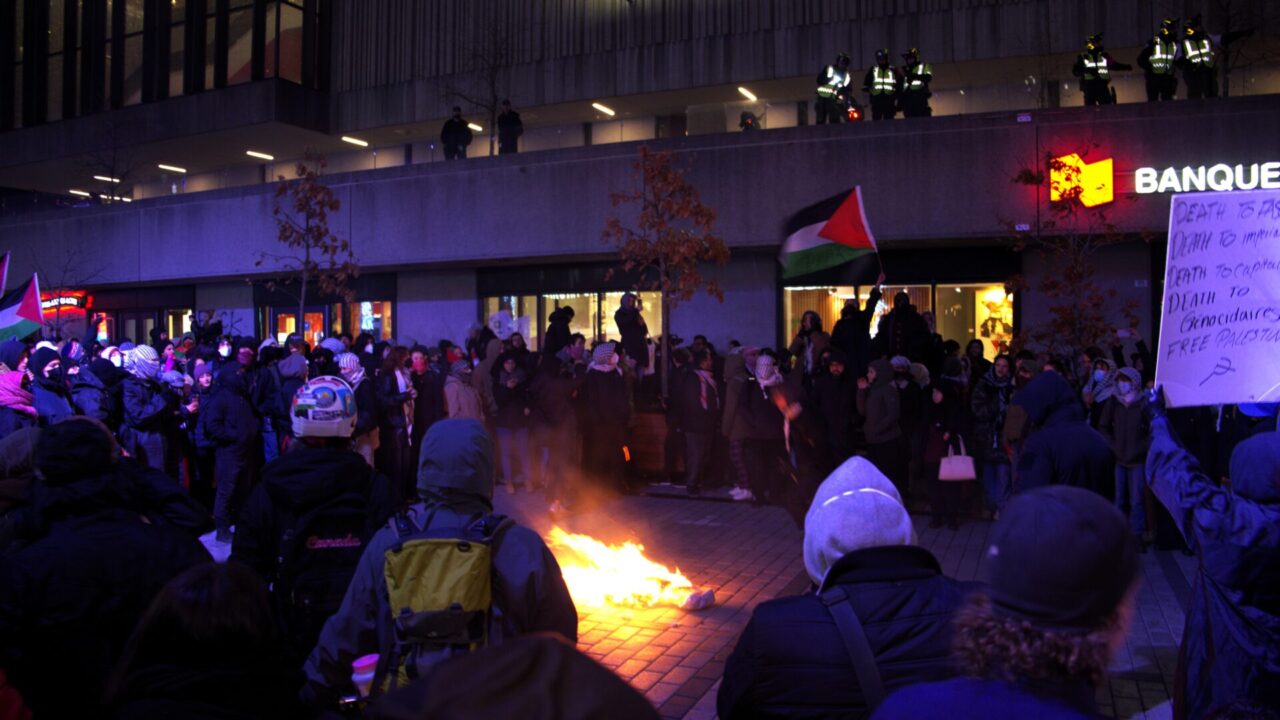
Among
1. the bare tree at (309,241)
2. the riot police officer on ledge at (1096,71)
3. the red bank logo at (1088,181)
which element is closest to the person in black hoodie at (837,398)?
the red bank logo at (1088,181)

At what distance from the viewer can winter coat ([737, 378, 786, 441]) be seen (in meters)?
Answer: 13.1

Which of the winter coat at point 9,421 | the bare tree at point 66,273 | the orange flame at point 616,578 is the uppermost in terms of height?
the bare tree at point 66,273

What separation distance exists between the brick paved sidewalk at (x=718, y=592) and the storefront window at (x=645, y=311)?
374 inches

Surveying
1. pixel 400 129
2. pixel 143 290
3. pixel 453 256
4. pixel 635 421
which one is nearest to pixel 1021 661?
pixel 635 421

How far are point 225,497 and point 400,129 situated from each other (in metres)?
20.4

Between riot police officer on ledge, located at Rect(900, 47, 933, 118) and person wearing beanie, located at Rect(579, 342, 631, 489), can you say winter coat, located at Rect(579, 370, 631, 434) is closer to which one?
person wearing beanie, located at Rect(579, 342, 631, 489)

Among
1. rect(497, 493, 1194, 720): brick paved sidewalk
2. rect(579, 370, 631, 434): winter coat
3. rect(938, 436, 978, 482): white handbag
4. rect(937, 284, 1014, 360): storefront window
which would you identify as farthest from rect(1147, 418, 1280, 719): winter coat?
rect(937, 284, 1014, 360): storefront window

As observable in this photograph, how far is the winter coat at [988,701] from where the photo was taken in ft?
6.17

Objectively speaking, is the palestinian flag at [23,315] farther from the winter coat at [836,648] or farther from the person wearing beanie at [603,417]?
the winter coat at [836,648]

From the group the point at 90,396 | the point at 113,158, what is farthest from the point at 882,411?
the point at 113,158

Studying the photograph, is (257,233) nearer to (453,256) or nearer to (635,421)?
(453,256)

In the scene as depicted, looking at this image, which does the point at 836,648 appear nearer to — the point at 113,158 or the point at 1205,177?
Result: the point at 1205,177

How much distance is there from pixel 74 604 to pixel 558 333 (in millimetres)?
13838

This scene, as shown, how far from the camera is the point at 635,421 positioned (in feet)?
49.6
